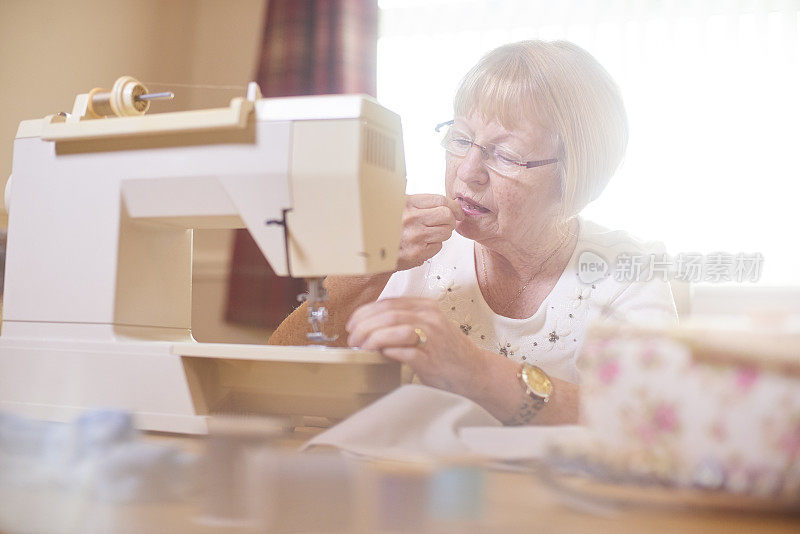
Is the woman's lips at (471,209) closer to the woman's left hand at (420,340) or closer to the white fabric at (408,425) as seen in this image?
the woman's left hand at (420,340)

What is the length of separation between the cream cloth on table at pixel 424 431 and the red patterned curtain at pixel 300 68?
6.55ft

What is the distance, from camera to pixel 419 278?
1470 millimetres

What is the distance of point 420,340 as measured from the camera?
2.54ft

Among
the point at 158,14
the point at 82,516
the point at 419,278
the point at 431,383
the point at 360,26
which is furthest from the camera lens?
the point at 360,26

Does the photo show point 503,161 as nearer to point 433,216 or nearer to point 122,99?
point 433,216

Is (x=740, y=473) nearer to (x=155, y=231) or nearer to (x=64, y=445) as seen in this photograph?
(x=64, y=445)

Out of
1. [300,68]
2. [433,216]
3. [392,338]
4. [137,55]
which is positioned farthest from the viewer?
[300,68]

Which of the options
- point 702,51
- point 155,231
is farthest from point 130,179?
point 702,51

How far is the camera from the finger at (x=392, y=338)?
0.76m

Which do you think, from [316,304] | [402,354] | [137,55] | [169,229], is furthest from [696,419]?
[137,55]

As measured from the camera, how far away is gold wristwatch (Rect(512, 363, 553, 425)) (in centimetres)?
81

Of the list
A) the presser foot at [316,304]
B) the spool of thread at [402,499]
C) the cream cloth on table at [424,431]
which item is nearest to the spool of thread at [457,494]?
the spool of thread at [402,499]

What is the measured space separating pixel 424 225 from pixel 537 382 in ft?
1.26

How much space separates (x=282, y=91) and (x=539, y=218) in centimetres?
173
